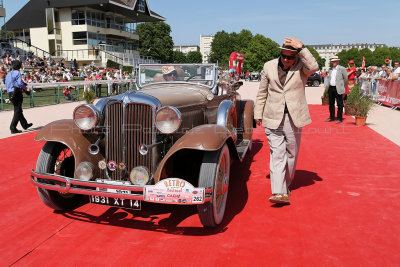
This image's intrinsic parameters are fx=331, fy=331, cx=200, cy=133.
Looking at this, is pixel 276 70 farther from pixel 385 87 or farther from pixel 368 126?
pixel 385 87

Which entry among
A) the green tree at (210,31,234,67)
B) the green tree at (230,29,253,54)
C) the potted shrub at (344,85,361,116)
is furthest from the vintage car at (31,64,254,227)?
the green tree at (210,31,234,67)

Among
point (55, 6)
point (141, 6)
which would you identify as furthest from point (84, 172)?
point (141, 6)

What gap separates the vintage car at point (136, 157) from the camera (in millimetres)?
3139

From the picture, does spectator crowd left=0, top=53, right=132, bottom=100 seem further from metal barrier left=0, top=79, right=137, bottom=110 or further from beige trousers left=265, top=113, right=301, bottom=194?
beige trousers left=265, top=113, right=301, bottom=194

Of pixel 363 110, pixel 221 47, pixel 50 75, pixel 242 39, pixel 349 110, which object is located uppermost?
pixel 242 39

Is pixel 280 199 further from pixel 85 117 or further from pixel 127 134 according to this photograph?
pixel 85 117

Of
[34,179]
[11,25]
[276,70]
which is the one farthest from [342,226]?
[11,25]

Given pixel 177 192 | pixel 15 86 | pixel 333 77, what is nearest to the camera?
pixel 177 192

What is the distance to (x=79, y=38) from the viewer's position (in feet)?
133

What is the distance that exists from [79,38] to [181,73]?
1557 inches

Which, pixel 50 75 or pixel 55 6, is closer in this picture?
pixel 50 75

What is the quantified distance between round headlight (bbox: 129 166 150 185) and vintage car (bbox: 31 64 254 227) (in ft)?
0.03

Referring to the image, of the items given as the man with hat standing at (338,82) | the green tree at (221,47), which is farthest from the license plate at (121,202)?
the green tree at (221,47)

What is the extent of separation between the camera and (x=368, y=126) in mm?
9273
